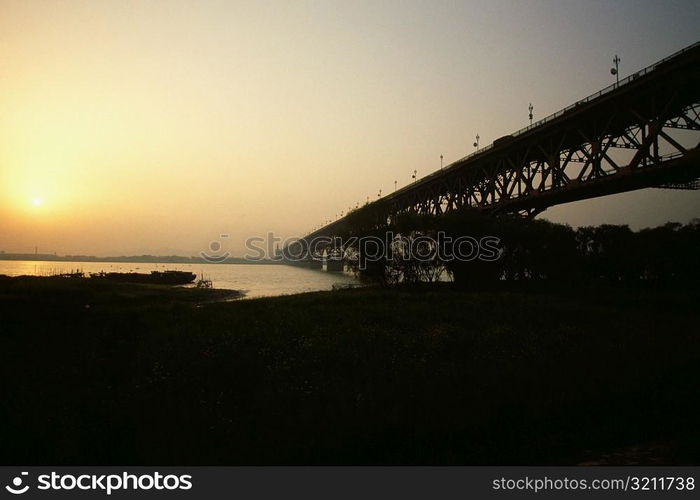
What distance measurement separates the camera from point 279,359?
1392cm

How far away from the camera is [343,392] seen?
11266 millimetres

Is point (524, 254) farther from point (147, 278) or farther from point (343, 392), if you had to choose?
point (147, 278)

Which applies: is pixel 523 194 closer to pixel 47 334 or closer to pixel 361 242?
pixel 361 242

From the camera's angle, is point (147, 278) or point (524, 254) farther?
point (147, 278)

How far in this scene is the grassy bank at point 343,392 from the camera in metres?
8.98

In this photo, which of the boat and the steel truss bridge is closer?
the steel truss bridge

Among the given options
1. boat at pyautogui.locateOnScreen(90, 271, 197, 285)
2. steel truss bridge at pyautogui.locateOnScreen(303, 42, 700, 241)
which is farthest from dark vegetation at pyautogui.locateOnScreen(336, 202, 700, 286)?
boat at pyautogui.locateOnScreen(90, 271, 197, 285)

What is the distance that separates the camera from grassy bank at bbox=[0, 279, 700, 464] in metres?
8.98

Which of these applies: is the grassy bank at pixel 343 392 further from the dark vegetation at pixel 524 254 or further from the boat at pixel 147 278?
the boat at pixel 147 278

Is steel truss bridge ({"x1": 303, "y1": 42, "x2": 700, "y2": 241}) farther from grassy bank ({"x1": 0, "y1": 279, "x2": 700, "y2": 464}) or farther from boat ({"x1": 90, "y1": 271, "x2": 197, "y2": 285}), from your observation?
boat ({"x1": 90, "y1": 271, "x2": 197, "y2": 285})

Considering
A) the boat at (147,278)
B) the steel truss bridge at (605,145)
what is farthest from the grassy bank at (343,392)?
the boat at (147,278)

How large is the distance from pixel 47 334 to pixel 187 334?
6.83 metres

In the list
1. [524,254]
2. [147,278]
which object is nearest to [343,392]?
[524,254]

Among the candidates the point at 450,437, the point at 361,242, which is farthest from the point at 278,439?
the point at 361,242
